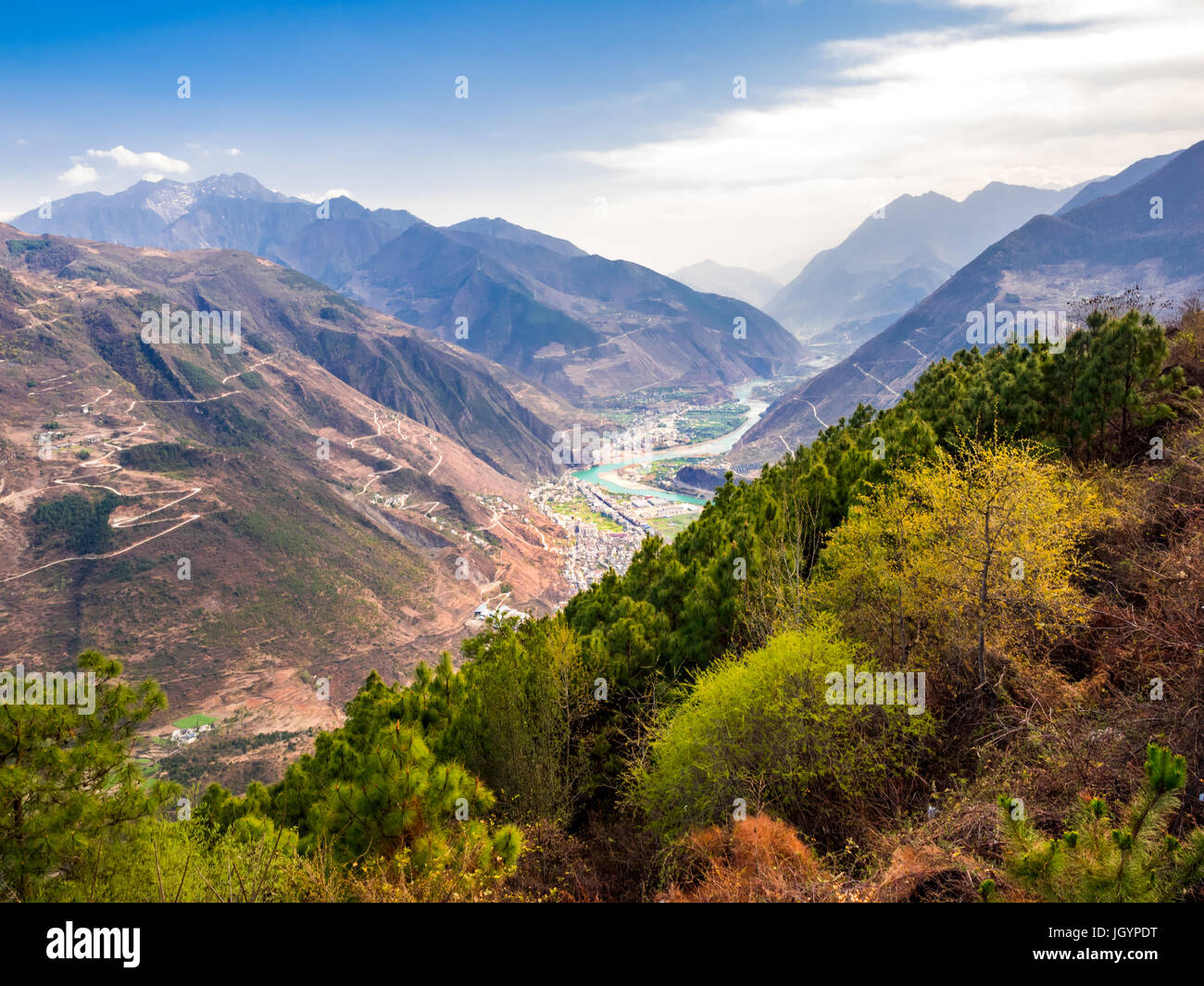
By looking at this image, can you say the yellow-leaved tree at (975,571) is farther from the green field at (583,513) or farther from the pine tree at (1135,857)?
the green field at (583,513)

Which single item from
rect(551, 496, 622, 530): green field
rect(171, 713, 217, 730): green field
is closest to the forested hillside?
rect(171, 713, 217, 730): green field

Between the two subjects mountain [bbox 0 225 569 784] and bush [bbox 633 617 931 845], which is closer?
bush [bbox 633 617 931 845]

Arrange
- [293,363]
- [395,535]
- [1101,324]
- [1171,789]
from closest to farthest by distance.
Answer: [1171,789] < [1101,324] < [395,535] < [293,363]

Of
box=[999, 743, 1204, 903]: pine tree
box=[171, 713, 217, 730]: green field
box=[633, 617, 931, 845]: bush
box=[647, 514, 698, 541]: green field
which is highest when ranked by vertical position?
box=[999, 743, 1204, 903]: pine tree

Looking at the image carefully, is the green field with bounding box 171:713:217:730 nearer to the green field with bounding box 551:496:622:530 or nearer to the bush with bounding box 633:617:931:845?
the bush with bounding box 633:617:931:845

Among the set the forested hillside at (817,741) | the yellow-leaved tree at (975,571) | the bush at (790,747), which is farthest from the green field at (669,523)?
the bush at (790,747)
